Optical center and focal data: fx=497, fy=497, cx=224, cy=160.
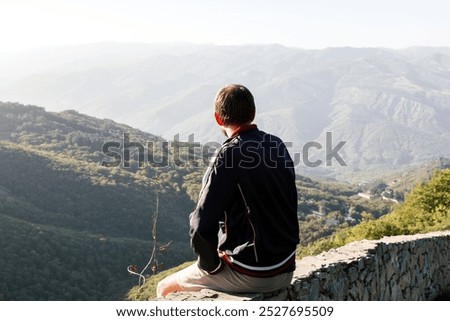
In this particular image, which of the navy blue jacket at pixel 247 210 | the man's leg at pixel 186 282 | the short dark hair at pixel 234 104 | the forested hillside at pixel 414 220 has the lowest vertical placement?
the forested hillside at pixel 414 220

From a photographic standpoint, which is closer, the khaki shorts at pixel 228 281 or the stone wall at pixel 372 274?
the khaki shorts at pixel 228 281

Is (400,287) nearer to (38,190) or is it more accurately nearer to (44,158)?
(38,190)

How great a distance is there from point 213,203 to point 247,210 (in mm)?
277

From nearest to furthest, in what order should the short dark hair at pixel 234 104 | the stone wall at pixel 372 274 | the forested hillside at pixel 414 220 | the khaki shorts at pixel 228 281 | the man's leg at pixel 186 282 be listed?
the short dark hair at pixel 234 104 → the khaki shorts at pixel 228 281 → the man's leg at pixel 186 282 → the stone wall at pixel 372 274 → the forested hillside at pixel 414 220

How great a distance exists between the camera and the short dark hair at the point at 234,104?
3.57m

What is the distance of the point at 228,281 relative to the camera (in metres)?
3.77

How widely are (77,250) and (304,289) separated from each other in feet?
145

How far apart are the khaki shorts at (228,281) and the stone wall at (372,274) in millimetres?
53

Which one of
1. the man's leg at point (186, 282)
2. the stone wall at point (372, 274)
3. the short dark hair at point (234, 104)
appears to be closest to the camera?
the short dark hair at point (234, 104)

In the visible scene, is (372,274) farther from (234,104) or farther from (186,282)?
(234,104)

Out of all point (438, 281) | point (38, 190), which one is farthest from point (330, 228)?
point (438, 281)

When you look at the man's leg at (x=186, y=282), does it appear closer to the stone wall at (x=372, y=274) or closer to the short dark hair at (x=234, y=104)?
the stone wall at (x=372, y=274)

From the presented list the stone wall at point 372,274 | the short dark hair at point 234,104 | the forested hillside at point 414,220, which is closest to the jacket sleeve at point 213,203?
the short dark hair at point 234,104

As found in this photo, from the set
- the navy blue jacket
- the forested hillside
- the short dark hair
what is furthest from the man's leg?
the forested hillside
